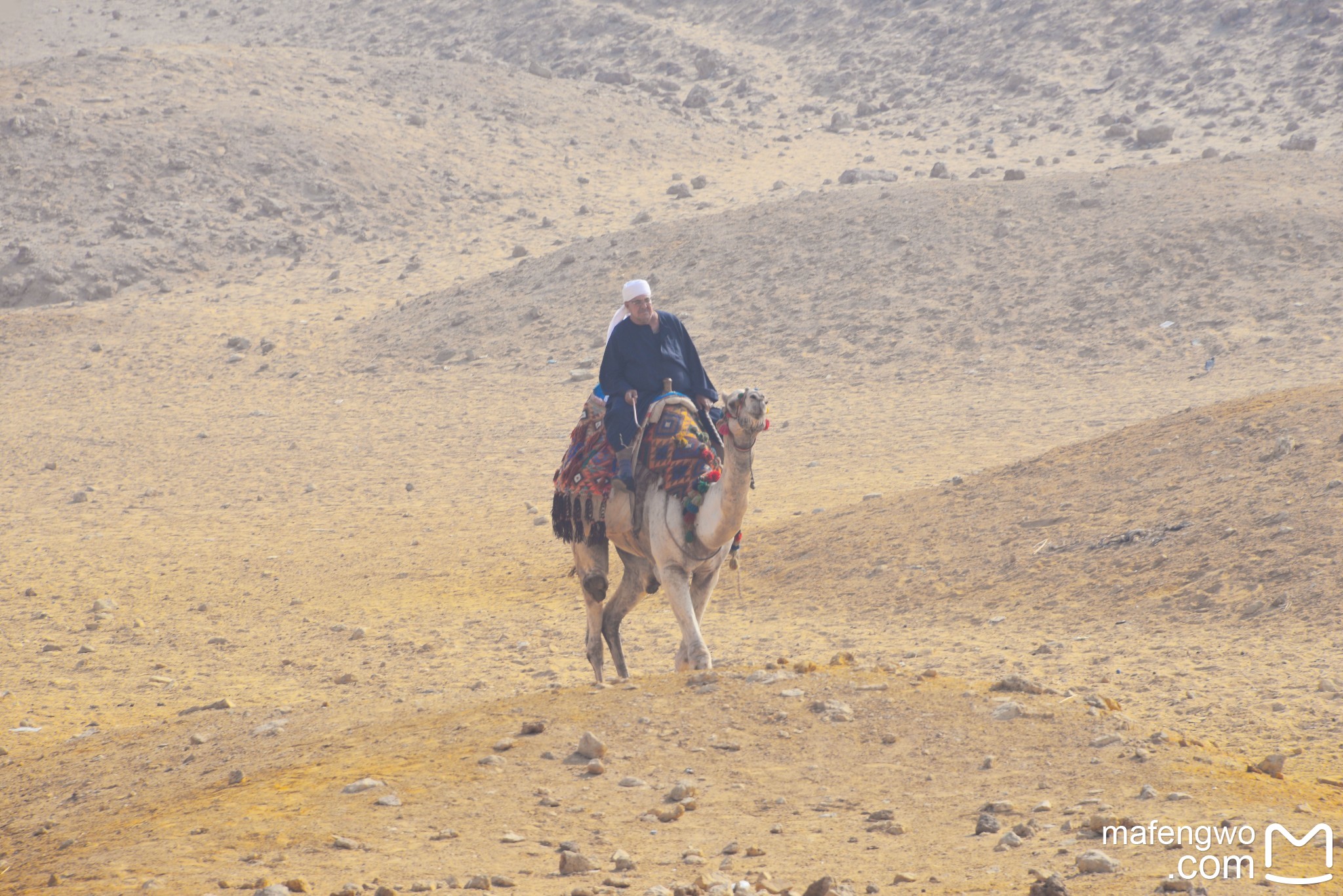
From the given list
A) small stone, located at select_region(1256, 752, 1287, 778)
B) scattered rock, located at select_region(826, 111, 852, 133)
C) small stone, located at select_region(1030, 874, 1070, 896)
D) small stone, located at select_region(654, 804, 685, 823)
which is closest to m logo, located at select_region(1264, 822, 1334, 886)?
small stone, located at select_region(1030, 874, 1070, 896)

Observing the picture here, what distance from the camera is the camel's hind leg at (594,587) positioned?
8.27 m

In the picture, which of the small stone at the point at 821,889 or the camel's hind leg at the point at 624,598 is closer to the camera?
the small stone at the point at 821,889

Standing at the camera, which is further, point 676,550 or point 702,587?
point 702,587

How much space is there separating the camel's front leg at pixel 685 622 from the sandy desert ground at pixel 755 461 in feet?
1.65

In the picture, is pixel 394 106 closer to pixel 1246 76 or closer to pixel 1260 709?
pixel 1246 76

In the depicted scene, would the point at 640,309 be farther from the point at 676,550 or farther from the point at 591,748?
the point at 591,748

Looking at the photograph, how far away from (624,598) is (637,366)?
146 cm

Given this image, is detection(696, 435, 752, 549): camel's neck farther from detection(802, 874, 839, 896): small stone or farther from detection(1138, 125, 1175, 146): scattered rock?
detection(1138, 125, 1175, 146): scattered rock

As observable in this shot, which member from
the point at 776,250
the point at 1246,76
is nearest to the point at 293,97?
the point at 776,250

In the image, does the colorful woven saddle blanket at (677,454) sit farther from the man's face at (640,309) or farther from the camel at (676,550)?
the man's face at (640,309)

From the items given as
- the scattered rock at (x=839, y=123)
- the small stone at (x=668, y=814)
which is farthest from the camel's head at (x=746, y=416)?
the scattered rock at (x=839, y=123)

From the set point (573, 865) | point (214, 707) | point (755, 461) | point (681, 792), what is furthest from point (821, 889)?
point (755, 461)

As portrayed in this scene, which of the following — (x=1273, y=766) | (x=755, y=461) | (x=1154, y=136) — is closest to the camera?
(x=1273, y=766)

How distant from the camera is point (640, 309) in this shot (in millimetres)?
7922
